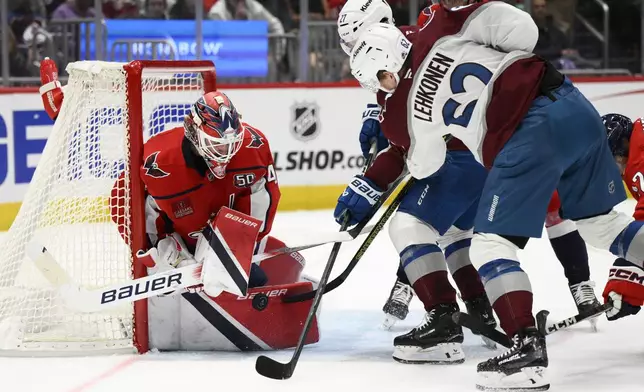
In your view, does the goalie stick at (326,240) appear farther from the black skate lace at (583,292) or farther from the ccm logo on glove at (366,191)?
the black skate lace at (583,292)

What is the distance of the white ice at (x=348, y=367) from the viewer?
2.88 metres

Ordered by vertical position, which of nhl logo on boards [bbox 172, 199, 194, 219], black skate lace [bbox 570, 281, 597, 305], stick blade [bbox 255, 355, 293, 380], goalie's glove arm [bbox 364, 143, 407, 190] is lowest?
stick blade [bbox 255, 355, 293, 380]

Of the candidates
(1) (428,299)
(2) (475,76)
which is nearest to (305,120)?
(1) (428,299)

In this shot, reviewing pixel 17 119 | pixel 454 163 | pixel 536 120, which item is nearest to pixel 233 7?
pixel 17 119

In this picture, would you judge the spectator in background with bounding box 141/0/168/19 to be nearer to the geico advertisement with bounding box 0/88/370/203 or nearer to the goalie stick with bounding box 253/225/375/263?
the geico advertisement with bounding box 0/88/370/203

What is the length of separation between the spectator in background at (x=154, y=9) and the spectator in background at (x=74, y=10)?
33 cm

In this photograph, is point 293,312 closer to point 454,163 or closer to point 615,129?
point 454,163

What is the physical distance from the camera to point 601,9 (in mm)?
7473

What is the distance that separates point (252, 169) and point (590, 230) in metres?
1.01

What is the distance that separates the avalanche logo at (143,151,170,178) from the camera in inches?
125

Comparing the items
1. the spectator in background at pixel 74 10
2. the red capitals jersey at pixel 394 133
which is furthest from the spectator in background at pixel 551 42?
the red capitals jersey at pixel 394 133

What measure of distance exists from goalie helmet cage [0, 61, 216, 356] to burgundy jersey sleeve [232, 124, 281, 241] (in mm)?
309

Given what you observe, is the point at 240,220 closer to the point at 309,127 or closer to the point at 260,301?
the point at 260,301

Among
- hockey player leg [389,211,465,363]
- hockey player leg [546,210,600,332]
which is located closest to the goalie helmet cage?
hockey player leg [389,211,465,363]
